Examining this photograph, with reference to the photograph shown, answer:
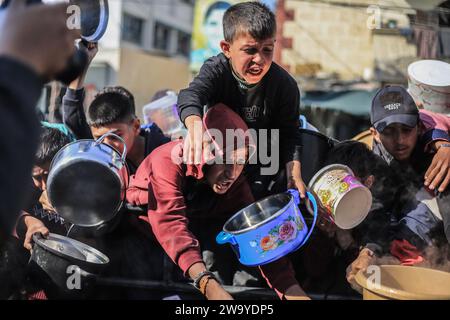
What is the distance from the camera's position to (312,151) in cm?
240

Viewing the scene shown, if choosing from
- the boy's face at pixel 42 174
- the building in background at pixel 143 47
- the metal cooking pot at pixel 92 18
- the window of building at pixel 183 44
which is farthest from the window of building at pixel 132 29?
the boy's face at pixel 42 174

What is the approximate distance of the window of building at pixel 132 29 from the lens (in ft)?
64.2

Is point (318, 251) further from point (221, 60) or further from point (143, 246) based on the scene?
point (221, 60)

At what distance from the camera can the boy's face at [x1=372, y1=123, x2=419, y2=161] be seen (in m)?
2.23

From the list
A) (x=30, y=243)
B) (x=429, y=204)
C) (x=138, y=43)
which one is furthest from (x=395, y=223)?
(x=138, y=43)

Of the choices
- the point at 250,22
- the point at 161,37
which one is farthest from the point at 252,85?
the point at 161,37

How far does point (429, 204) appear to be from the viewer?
7.06 feet

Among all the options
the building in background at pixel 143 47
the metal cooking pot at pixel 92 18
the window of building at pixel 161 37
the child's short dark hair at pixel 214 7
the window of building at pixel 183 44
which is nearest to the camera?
the metal cooking pot at pixel 92 18

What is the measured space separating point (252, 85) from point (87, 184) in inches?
31.8

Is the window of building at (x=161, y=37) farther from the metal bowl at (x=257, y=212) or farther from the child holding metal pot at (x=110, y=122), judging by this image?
the metal bowl at (x=257, y=212)

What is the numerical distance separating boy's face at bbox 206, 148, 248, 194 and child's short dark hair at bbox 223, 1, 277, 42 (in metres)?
0.50

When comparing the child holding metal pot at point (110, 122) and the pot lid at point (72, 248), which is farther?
the child holding metal pot at point (110, 122)

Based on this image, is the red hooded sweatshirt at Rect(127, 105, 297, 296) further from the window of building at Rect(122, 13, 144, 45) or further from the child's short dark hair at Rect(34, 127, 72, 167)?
the window of building at Rect(122, 13, 144, 45)

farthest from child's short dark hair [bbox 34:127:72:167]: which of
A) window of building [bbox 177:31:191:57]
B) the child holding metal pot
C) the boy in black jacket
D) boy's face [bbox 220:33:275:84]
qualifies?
window of building [bbox 177:31:191:57]
